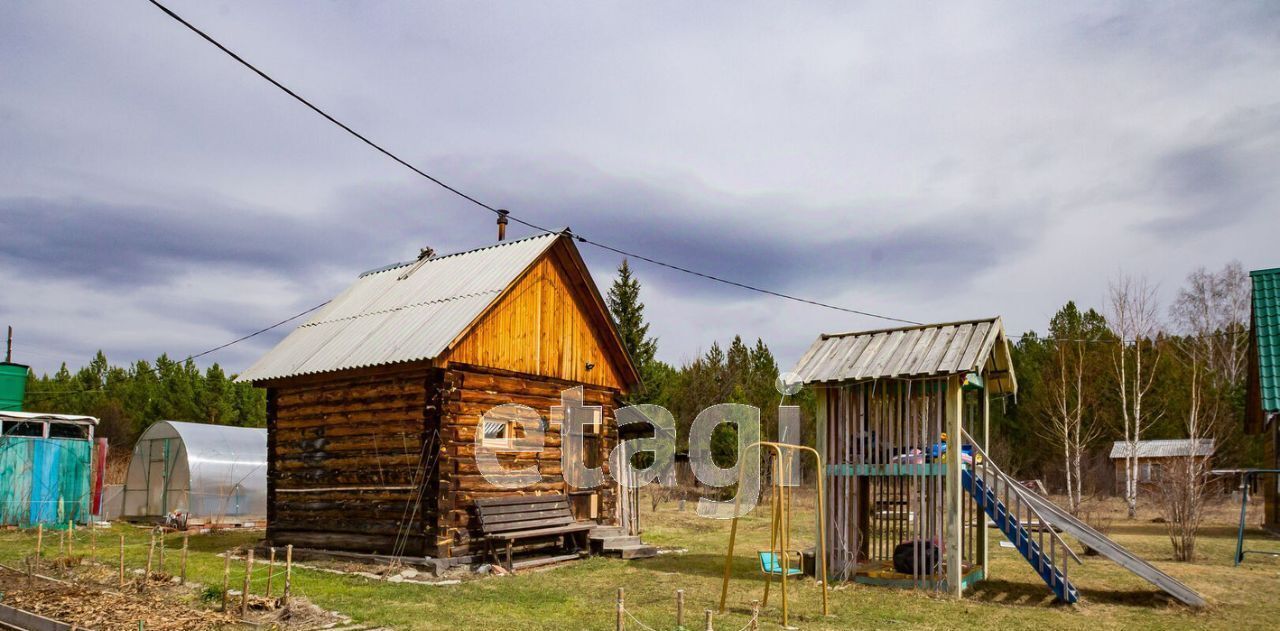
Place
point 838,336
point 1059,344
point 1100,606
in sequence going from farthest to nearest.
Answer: point 1059,344
point 838,336
point 1100,606

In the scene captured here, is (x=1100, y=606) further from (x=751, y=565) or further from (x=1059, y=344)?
(x=1059, y=344)

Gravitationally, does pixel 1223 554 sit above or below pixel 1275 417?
below

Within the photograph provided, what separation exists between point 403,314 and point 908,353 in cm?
1087

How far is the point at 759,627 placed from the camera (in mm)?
11469

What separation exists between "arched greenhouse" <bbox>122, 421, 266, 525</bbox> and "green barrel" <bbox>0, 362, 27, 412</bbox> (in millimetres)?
8295

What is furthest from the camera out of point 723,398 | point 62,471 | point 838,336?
point 723,398

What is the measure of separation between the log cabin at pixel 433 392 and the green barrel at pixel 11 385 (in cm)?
1966

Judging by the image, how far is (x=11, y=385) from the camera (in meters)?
35.1

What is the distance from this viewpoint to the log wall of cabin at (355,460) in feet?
56.9

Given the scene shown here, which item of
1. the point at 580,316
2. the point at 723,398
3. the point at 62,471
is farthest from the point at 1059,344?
the point at 62,471

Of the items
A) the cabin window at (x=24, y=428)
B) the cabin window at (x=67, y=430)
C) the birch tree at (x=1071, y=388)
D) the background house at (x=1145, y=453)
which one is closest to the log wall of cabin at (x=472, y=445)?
the cabin window at (x=67, y=430)

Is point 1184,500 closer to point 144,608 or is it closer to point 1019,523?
point 1019,523

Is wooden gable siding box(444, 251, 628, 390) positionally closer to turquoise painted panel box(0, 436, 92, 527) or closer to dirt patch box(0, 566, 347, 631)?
dirt patch box(0, 566, 347, 631)

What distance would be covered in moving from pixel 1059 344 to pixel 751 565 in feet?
95.6
